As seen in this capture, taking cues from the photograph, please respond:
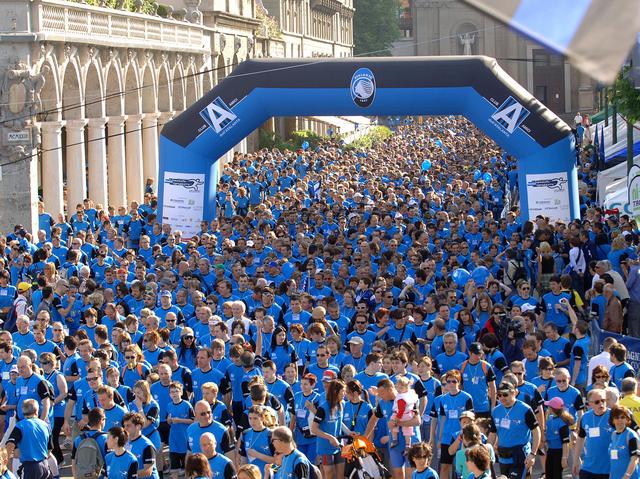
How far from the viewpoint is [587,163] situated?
39.9 metres

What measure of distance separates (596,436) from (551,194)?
15.1 meters

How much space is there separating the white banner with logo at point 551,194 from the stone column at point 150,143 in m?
18.8

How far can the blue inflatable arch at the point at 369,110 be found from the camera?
25250mm

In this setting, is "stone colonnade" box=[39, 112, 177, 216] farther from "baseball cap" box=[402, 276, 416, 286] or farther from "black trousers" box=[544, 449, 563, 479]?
"black trousers" box=[544, 449, 563, 479]

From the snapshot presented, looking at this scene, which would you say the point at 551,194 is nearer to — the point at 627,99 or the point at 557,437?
the point at 627,99

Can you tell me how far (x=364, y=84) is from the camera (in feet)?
86.1

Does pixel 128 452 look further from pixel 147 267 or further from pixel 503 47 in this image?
pixel 503 47

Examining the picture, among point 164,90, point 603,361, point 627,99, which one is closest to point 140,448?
point 603,361

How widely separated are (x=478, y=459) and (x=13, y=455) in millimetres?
4754

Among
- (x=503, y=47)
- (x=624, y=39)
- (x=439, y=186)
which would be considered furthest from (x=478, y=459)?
(x=503, y=47)

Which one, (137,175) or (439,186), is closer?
(439,186)

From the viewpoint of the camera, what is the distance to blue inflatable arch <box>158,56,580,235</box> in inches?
994

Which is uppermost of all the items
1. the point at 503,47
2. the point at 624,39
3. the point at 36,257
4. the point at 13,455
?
the point at 503,47

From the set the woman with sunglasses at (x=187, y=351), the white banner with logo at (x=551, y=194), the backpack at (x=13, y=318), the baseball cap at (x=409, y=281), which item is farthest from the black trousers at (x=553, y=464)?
the white banner with logo at (x=551, y=194)
